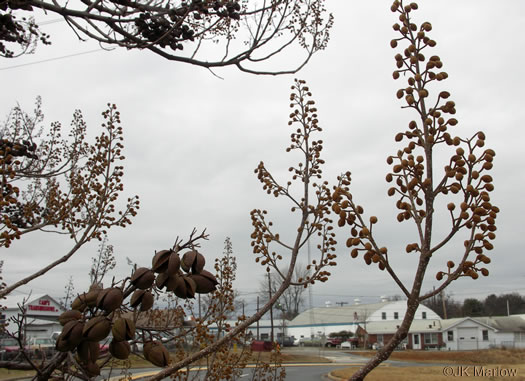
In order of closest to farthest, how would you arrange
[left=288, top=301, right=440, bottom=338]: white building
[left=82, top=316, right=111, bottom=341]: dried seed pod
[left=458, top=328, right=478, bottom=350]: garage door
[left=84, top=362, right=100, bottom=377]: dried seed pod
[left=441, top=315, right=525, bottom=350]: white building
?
1. [left=82, top=316, right=111, bottom=341]: dried seed pod
2. [left=84, top=362, right=100, bottom=377]: dried seed pod
3. [left=458, top=328, right=478, bottom=350]: garage door
4. [left=441, top=315, right=525, bottom=350]: white building
5. [left=288, top=301, right=440, bottom=338]: white building

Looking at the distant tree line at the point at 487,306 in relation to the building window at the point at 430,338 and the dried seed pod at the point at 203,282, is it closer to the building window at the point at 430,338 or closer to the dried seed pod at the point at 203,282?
the building window at the point at 430,338

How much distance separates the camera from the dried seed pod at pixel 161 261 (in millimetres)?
1227

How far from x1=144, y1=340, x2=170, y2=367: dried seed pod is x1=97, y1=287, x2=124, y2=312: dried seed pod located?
0.24m

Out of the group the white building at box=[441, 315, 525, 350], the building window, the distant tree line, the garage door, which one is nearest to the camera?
the garage door

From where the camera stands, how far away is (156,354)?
1.39 metres

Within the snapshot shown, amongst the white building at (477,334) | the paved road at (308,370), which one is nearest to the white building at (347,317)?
the white building at (477,334)

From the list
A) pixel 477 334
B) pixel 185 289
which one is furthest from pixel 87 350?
pixel 477 334

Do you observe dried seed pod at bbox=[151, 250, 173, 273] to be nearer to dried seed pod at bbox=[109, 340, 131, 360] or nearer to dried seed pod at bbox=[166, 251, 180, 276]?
dried seed pod at bbox=[166, 251, 180, 276]

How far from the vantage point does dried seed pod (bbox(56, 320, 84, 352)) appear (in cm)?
121

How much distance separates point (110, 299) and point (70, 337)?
14 cm

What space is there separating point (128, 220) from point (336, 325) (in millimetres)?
80697

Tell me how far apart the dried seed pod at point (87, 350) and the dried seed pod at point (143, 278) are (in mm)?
189

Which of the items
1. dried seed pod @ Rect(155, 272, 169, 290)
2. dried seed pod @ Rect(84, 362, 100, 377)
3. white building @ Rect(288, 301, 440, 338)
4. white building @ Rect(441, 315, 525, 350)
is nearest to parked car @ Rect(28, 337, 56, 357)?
dried seed pod @ Rect(84, 362, 100, 377)

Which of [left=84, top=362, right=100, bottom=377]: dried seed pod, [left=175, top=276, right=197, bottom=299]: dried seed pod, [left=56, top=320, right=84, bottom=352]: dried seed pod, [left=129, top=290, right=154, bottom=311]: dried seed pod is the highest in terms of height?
[left=175, top=276, right=197, bottom=299]: dried seed pod
